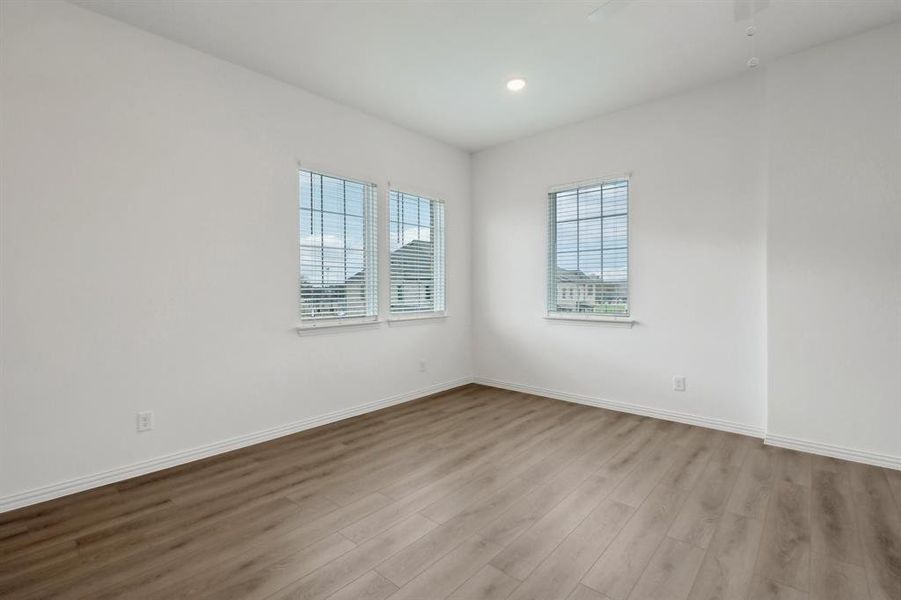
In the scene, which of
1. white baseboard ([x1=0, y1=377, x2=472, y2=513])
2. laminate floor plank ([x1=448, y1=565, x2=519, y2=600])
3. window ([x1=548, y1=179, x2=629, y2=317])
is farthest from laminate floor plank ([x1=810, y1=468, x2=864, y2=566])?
white baseboard ([x1=0, y1=377, x2=472, y2=513])

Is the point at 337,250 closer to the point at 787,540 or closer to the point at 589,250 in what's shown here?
the point at 589,250

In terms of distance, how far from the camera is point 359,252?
13.8ft

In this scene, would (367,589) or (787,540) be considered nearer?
(367,589)

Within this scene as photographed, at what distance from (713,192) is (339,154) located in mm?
3337

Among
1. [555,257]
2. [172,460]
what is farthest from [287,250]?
[555,257]

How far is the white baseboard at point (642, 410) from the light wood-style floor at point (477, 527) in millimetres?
179

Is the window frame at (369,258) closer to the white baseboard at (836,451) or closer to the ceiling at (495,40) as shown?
the ceiling at (495,40)

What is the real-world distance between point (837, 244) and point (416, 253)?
3594 mm

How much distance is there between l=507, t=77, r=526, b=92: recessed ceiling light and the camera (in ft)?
11.7

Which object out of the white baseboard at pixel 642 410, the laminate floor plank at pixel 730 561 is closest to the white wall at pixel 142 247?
the white baseboard at pixel 642 410

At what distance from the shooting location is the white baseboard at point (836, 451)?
2904mm

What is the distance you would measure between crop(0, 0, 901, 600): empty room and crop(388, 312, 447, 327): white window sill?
0.13ft

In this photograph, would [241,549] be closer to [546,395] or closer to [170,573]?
[170,573]

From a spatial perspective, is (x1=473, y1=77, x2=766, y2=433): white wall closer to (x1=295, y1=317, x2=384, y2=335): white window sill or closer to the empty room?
the empty room
